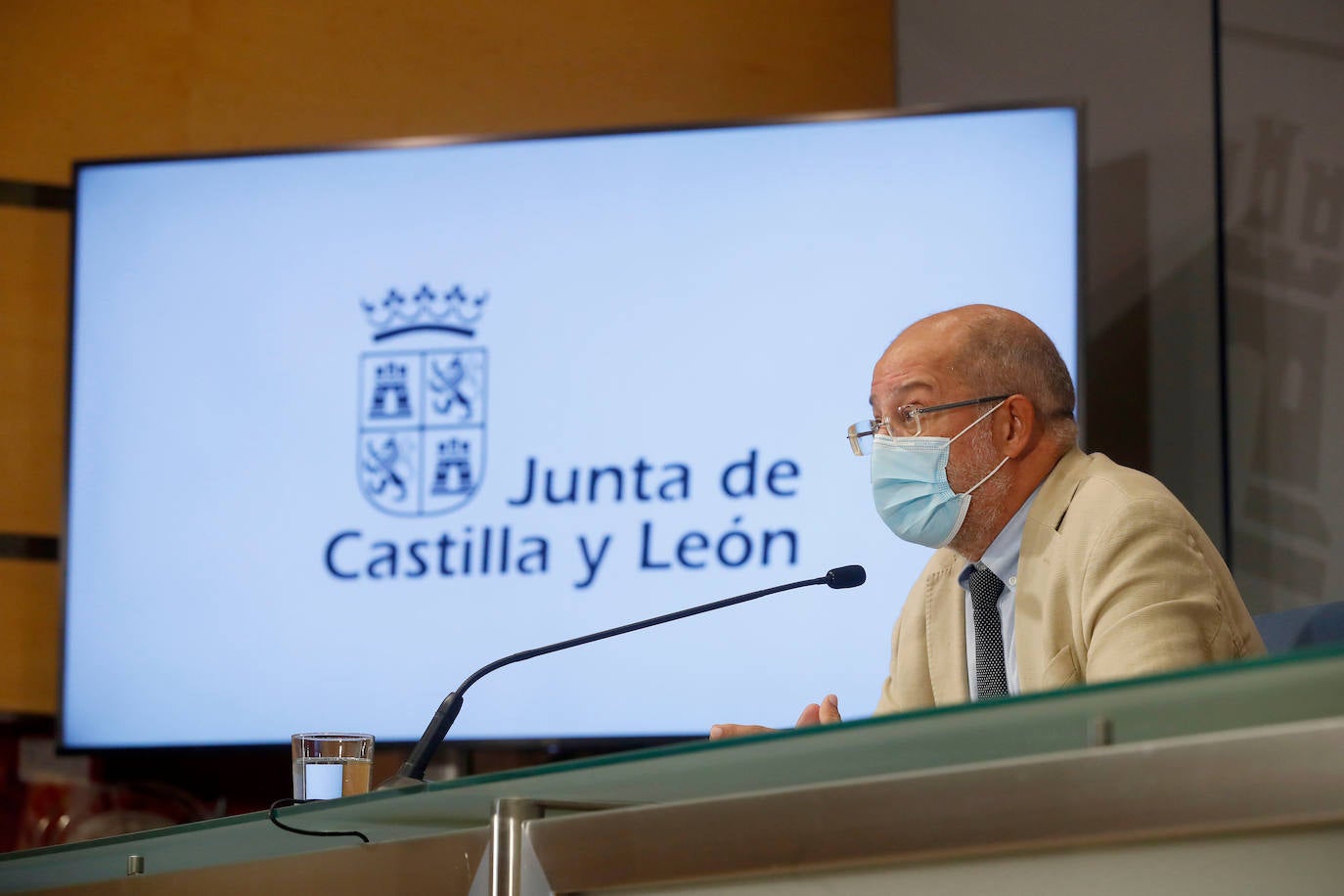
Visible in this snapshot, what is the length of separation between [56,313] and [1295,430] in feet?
9.44

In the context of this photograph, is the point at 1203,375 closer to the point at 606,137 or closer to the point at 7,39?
the point at 606,137

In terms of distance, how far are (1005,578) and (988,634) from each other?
0.26ft

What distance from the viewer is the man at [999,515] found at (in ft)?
5.66

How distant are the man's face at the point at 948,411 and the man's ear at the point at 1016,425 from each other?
0.06 feet

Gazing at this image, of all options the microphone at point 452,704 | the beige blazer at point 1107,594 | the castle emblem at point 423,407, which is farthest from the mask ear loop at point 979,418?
the castle emblem at point 423,407

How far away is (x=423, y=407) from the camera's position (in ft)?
10.9

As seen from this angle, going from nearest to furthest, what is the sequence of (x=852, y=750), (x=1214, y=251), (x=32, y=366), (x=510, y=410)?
(x=852, y=750), (x=1214, y=251), (x=510, y=410), (x=32, y=366)

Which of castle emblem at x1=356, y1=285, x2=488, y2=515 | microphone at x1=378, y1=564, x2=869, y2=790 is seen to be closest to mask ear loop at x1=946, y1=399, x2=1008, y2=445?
microphone at x1=378, y1=564, x2=869, y2=790

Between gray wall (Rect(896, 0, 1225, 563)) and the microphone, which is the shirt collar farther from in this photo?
gray wall (Rect(896, 0, 1225, 563))

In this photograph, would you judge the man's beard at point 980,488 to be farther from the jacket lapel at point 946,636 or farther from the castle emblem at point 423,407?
the castle emblem at point 423,407

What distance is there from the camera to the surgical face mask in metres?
1.98

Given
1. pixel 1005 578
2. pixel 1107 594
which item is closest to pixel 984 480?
pixel 1005 578

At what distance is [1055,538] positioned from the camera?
1812mm

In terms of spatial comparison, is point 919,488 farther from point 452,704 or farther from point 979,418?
point 452,704
